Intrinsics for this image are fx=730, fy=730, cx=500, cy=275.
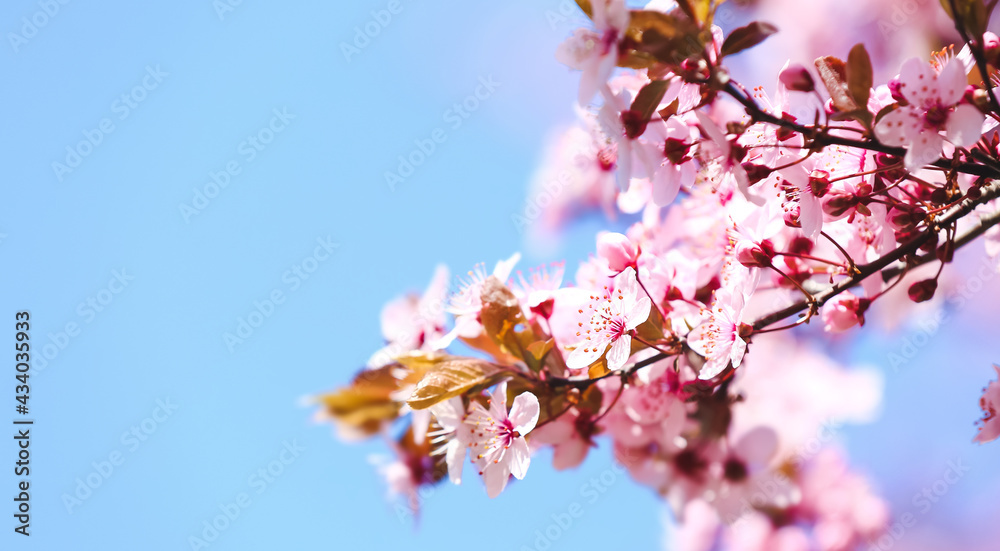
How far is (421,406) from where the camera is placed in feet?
3.67

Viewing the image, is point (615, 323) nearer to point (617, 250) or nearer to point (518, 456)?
point (617, 250)

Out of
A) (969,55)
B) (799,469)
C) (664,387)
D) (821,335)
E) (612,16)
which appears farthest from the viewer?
(821,335)

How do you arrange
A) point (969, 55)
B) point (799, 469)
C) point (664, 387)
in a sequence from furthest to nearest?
point (799, 469)
point (664, 387)
point (969, 55)

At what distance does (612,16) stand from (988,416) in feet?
2.77

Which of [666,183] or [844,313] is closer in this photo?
[666,183]

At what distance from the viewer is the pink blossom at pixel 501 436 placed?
1.09 m

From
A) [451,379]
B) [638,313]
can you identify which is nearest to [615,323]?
[638,313]

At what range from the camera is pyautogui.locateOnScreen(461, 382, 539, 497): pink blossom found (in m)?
1.09

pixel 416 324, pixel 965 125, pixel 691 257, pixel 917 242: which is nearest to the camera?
pixel 965 125

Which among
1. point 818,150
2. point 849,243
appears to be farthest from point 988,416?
point 818,150

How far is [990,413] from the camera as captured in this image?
3.61ft

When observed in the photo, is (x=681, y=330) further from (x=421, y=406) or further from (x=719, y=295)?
(x=421, y=406)

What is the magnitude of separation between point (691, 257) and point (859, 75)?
52 centimetres

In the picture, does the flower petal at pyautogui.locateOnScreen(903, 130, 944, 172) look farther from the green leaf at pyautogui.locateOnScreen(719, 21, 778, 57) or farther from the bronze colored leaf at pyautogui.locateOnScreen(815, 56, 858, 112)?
the green leaf at pyautogui.locateOnScreen(719, 21, 778, 57)
